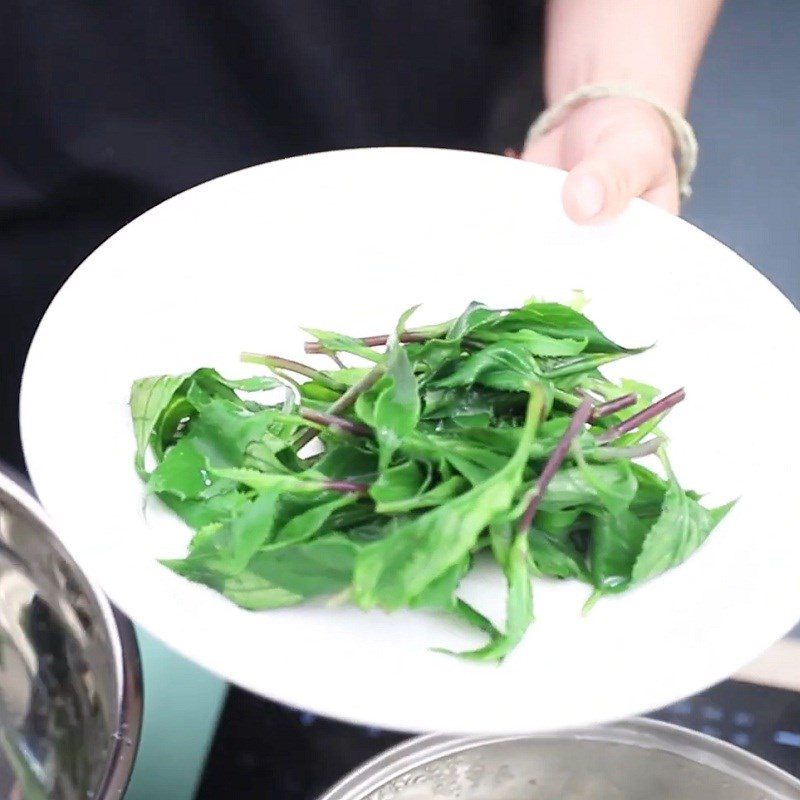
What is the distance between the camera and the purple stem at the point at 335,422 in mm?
481

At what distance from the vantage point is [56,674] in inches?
24.8

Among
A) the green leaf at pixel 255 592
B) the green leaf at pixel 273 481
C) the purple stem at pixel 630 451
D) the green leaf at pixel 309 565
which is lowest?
the green leaf at pixel 255 592

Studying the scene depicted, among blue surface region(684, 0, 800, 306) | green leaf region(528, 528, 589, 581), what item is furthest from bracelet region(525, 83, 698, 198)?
blue surface region(684, 0, 800, 306)

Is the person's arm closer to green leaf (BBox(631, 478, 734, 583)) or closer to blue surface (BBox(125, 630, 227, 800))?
green leaf (BBox(631, 478, 734, 583))

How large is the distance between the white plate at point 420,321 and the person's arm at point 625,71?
10 centimetres

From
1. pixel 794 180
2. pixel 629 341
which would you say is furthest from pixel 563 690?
pixel 794 180

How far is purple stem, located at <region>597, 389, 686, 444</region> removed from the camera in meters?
0.49

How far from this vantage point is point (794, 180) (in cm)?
125

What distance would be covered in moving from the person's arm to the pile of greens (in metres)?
0.20

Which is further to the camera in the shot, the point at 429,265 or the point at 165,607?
the point at 429,265

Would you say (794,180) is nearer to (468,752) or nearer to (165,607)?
(468,752)

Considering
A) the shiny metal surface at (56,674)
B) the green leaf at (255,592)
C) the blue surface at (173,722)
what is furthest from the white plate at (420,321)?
the blue surface at (173,722)

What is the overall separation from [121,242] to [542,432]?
0.26 meters

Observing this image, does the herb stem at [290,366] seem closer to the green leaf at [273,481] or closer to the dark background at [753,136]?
the green leaf at [273,481]
